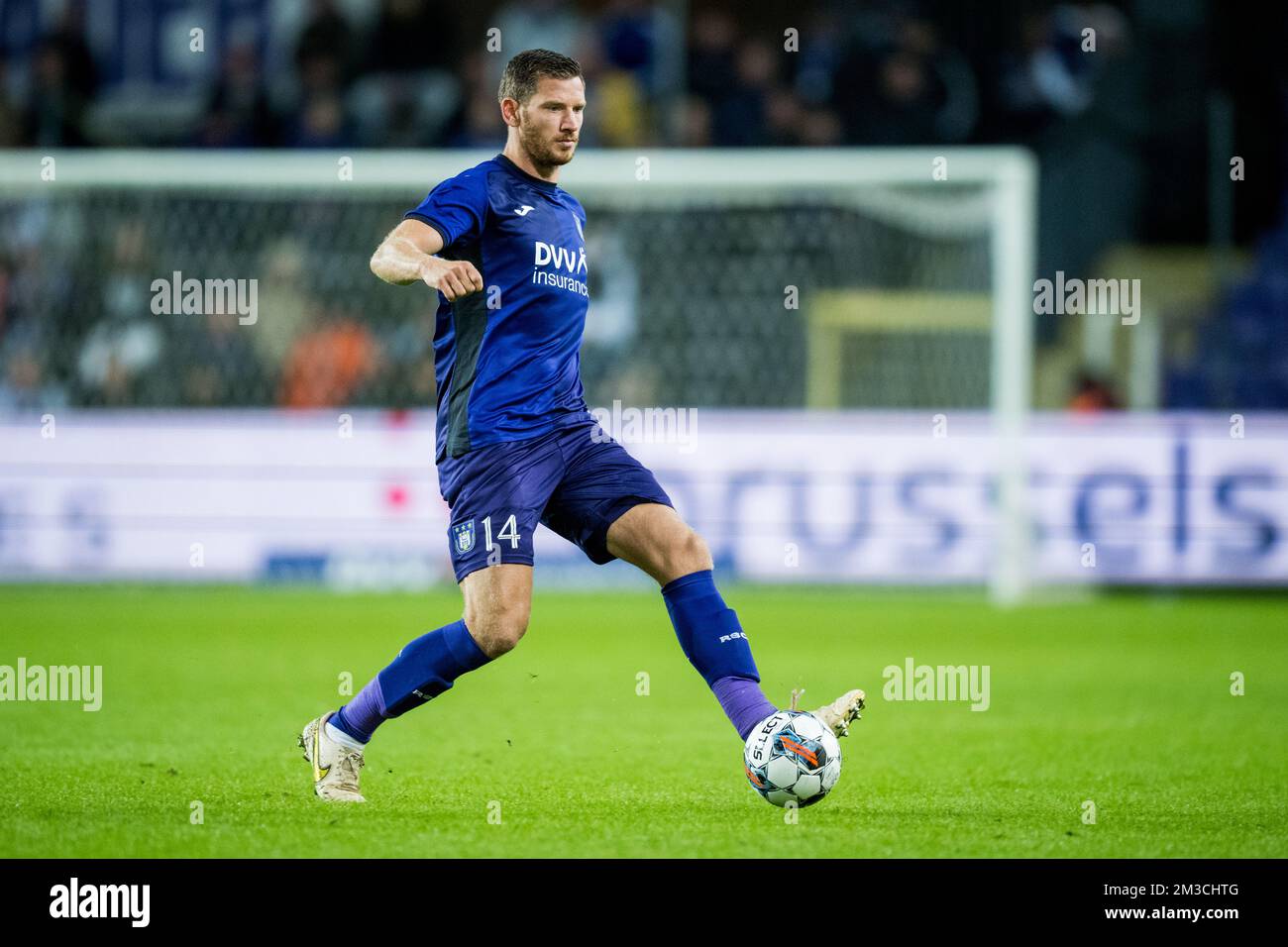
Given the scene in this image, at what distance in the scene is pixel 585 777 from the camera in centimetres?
641

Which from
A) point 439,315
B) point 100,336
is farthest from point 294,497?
point 439,315

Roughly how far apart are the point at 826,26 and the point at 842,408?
4.55 meters

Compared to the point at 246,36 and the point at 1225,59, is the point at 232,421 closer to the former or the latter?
the point at 246,36

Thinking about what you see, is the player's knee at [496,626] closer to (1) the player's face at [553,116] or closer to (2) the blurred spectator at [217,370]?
(1) the player's face at [553,116]

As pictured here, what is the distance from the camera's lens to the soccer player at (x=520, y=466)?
572 cm

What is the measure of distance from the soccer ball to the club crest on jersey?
3.37 ft

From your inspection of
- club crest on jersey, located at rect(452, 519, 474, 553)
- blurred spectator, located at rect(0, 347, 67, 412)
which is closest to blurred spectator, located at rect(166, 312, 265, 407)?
blurred spectator, located at rect(0, 347, 67, 412)

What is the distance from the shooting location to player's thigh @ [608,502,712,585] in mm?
5836

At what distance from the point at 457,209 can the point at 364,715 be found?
156 centimetres

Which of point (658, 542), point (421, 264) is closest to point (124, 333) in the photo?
point (658, 542)

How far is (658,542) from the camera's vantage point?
230 inches

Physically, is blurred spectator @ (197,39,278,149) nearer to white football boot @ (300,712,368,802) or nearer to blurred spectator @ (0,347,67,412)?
Answer: blurred spectator @ (0,347,67,412)

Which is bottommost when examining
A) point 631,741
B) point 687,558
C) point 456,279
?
point 631,741

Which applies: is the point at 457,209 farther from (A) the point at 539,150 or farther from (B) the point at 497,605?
(B) the point at 497,605
